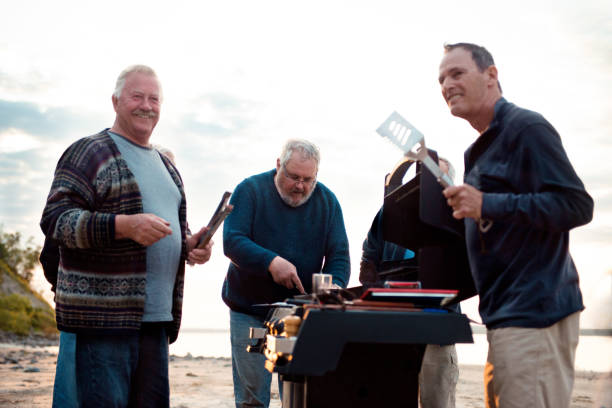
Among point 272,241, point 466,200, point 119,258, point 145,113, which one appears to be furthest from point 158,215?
point 466,200

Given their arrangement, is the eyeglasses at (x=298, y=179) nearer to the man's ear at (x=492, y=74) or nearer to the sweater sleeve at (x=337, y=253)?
the sweater sleeve at (x=337, y=253)

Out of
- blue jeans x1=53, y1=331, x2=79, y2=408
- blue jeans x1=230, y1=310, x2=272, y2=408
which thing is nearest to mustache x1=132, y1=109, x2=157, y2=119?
blue jeans x1=53, y1=331, x2=79, y2=408

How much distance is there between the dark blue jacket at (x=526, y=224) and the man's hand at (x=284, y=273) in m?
1.29

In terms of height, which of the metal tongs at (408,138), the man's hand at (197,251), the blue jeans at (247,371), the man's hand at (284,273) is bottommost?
the blue jeans at (247,371)

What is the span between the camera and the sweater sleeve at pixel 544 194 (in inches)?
80.3

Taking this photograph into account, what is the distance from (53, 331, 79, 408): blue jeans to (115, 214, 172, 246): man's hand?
0.56m

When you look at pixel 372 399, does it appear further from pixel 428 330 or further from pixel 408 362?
pixel 428 330

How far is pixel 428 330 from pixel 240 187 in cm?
209

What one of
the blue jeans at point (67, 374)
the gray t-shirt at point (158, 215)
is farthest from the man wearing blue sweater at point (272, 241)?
the blue jeans at point (67, 374)

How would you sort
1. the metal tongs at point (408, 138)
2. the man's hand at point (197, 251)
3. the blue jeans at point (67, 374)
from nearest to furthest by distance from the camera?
the metal tongs at point (408, 138) → the blue jeans at point (67, 374) → the man's hand at point (197, 251)

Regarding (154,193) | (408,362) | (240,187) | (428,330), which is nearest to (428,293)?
(428,330)

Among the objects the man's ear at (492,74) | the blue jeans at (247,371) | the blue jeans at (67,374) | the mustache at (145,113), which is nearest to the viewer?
the man's ear at (492,74)

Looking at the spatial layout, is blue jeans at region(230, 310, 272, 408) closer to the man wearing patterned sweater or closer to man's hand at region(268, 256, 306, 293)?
man's hand at region(268, 256, 306, 293)

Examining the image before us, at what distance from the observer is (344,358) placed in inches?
87.4
